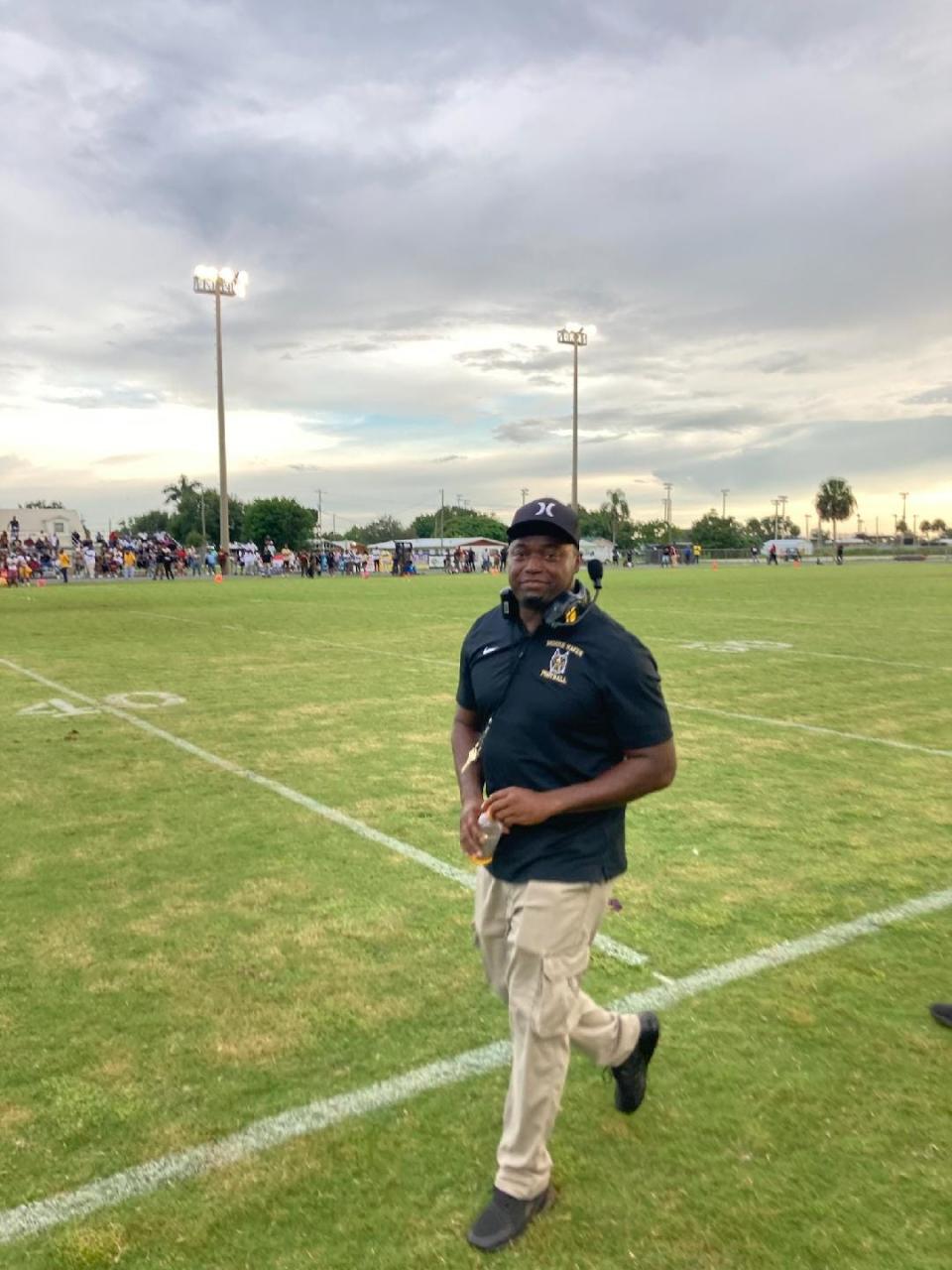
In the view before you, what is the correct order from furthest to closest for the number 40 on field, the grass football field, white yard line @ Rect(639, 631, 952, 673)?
white yard line @ Rect(639, 631, 952, 673) → the number 40 on field → the grass football field

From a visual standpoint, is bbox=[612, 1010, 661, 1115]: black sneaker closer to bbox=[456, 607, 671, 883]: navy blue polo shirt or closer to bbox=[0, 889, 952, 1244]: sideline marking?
bbox=[0, 889, 952, 1244]: sideline marking

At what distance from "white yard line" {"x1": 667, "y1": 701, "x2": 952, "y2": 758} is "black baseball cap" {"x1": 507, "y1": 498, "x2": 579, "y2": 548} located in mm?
6511

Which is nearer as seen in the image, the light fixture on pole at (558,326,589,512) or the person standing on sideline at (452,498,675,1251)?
the person standing on sideline at (452,498,675,1251)

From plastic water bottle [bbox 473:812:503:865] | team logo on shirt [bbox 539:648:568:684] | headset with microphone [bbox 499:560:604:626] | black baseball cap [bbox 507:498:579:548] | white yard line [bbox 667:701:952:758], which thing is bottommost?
white yard line [bbox 667:701:952:758]

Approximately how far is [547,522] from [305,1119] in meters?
2.08

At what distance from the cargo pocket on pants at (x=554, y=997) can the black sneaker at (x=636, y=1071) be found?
562 millimetres

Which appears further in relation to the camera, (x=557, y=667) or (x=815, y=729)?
(x=815, y=729)

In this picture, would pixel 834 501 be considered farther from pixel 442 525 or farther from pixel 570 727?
pixel 570 727

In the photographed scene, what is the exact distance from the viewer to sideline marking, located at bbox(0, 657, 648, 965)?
450cm

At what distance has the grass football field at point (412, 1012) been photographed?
275 cm

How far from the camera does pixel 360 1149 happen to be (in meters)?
3.04

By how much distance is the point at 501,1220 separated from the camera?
2.68m

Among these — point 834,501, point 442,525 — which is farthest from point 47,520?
point 834,501

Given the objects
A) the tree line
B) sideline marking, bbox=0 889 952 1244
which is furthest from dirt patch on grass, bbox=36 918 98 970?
the tree line
